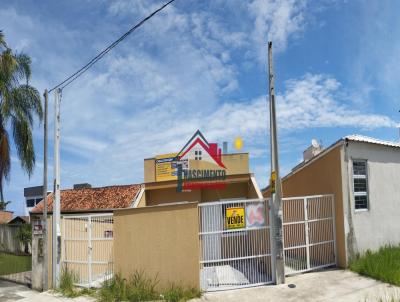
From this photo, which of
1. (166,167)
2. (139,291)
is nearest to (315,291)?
(139,291)

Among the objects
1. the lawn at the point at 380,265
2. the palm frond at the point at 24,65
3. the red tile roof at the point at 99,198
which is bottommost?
the lawn at the point at 380,265

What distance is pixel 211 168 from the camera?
17359 millimetres

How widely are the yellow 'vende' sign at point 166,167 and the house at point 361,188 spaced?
277 inches

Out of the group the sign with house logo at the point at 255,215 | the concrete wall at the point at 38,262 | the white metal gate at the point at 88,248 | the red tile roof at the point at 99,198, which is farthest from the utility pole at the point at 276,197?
the red tile roof at the point at 99,198

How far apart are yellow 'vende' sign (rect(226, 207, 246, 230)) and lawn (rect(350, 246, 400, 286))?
3.31 meters

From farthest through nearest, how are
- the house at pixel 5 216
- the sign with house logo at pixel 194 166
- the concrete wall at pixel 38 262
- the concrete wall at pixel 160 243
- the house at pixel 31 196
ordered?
the house at pixel 31 196 < the house at pixel 5 216 < the sign with house logo at pixel 194 166 < the concrete wall at pixel 38 262 < the concrete wall at pixel 160 243

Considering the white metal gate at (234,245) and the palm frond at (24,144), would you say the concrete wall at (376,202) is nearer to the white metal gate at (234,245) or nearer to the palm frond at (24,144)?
the white metal gate at (234,245)

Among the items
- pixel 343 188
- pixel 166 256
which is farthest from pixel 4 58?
pixel 343 188

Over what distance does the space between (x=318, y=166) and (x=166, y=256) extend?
221 inches

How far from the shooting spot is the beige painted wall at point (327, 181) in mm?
10516

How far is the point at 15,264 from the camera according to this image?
42.8 ft

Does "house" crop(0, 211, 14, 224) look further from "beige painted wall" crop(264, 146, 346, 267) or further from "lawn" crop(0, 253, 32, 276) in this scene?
"beige painted wall" crop(264, 146, 346, 267)

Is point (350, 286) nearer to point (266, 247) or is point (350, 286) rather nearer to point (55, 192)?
point (266, 247)

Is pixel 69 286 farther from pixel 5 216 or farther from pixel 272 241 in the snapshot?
pixel 5 216
